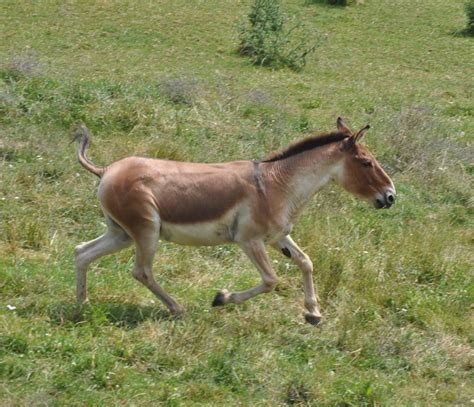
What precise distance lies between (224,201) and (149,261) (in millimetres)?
831

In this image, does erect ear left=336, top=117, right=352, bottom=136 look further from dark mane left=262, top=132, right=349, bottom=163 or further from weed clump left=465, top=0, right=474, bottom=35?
weed clump left=465, top=0, right=474, bottom=35

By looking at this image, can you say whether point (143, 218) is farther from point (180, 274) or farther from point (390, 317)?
point (390, 317)

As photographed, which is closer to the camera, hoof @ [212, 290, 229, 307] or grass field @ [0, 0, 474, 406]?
grass field @ [0, 0, 474, 406]

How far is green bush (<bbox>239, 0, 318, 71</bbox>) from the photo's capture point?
18.7 metres

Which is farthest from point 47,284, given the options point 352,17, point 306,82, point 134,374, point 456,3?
point 456,3

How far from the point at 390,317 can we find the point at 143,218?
2.45 m

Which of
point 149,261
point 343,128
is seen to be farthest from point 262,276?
point 343,128

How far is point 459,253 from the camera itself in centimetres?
1041

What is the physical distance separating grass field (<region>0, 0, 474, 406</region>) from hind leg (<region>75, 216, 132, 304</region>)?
0.28m

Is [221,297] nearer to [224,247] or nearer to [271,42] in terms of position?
[224,247]

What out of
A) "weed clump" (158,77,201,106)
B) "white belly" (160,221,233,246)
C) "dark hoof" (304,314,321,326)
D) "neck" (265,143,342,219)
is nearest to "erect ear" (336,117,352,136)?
"neck" (265,143,342,219)

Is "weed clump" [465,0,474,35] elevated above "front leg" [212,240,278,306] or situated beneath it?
situated beneath

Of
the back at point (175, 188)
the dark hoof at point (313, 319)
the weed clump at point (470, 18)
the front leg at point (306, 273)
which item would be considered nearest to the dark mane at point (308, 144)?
the back at point (175, 188)

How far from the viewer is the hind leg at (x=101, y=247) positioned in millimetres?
8289
